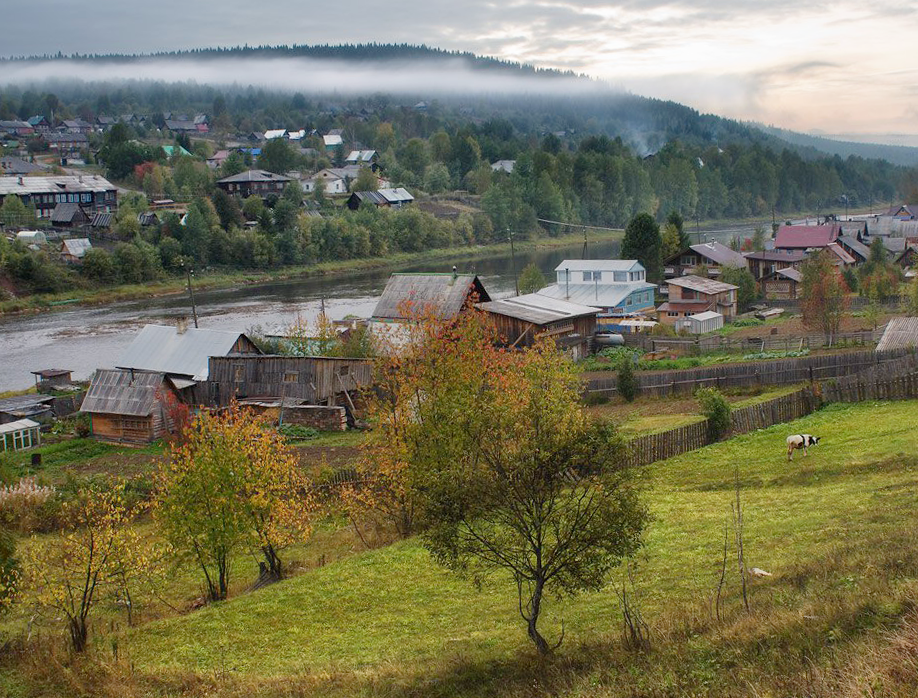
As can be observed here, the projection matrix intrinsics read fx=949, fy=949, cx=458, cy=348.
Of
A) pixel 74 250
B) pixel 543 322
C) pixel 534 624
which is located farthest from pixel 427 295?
pixel 74 250

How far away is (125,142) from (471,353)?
10414cm

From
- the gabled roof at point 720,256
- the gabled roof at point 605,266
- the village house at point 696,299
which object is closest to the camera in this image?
the village house at point 696,299

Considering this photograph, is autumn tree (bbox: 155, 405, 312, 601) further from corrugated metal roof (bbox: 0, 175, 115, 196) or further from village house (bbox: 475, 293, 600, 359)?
corrugated metal roof (bbox: 0, 175, 115, 196)

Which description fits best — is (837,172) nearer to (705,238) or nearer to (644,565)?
(705,238)

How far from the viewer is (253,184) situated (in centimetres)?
10444

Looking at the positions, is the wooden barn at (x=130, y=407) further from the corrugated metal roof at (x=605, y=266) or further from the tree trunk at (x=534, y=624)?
the corrugated metal roof at (x=605, y=266)

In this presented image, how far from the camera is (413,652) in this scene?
43.1 ft

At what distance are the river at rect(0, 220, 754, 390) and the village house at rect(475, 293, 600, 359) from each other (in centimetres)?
1737

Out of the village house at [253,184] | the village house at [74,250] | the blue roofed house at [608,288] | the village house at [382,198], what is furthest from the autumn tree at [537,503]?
the village house at [253,184]

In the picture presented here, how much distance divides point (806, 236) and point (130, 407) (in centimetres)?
5600

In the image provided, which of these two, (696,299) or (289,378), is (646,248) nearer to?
(696,299)

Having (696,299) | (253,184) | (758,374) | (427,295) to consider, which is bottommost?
(696,299)

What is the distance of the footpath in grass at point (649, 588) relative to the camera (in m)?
12.2

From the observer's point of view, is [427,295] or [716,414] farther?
[427,295]
